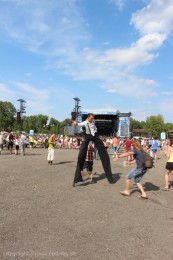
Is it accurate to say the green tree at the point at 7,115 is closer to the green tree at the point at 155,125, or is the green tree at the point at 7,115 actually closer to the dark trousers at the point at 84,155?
the green tree at the point at 155,125

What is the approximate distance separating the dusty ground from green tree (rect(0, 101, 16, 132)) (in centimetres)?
11900

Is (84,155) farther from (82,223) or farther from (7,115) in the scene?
(7,115)

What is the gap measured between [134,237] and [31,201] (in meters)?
3.00

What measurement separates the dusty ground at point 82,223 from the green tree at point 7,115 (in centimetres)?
11900

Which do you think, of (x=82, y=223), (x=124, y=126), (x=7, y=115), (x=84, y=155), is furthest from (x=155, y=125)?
(x=82, y=223)

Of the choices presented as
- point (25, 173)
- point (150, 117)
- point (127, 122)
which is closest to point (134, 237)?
point (25, 173)

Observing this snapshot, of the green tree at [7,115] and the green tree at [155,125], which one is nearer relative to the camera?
the green tree at [155,125]

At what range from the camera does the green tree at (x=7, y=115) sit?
12525cm

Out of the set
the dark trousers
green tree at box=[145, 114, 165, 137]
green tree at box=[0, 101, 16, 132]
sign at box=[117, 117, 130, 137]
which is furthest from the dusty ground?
green tree at box=[0, 101, 16, 132]

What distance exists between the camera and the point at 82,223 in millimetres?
5934

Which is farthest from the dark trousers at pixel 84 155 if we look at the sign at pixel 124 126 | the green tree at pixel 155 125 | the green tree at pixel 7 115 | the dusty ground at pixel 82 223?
the green tree at pixel 7 115

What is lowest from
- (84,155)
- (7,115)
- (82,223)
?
(82,223)

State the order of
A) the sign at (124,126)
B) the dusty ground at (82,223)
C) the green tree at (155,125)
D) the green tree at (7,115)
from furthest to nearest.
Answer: the green tree at (7,115), the green tree at (155,125), the sign at (124,126), the dusty ground at (82,223)

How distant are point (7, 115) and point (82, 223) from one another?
124538 millimetres
